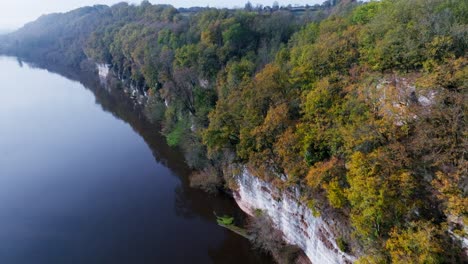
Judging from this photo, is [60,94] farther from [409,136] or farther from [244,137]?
[409,136]

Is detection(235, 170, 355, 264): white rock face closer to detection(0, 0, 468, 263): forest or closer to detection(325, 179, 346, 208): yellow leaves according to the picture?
detection(0, 0, 468, 263): forest

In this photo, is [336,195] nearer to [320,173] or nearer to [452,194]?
[320,173]

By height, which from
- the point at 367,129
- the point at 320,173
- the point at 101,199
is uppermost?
the point at 367,129

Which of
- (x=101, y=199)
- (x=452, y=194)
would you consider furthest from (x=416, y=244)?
(x=101, y=199)

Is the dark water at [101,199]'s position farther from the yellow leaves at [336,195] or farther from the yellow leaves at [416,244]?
the yellow leaves at [416,244]

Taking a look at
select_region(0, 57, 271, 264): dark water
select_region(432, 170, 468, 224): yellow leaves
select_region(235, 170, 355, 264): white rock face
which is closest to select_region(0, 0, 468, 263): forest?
select_region(432, 170, 468, 224): yellow leaves

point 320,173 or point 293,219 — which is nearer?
point 320,173
